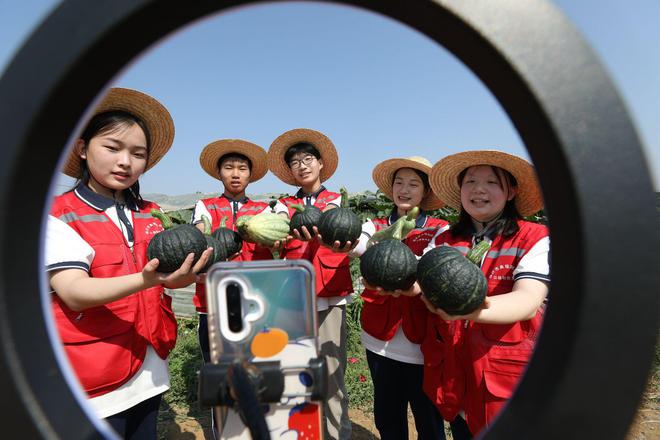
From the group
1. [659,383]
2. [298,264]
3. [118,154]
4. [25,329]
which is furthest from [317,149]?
[659,383]

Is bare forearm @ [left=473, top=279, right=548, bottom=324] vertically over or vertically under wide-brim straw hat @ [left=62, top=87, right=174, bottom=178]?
under

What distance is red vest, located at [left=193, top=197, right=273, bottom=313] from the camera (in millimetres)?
3793

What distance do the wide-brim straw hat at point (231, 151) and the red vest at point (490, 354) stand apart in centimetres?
303

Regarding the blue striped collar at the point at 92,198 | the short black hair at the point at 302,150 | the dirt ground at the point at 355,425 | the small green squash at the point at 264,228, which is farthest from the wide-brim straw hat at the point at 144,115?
the dirt ground at the point at 355,425

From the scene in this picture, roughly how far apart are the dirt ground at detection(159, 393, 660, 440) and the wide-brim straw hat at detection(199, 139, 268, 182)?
3227mm

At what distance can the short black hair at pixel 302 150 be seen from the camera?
4.09 m

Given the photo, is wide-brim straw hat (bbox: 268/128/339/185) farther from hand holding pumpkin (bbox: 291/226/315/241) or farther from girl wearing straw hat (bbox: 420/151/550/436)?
girl wearing straw hat (bbox: 420/151/550/436)

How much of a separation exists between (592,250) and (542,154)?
0.18 m

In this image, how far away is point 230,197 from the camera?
4.24 meters

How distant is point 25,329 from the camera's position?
607 mm

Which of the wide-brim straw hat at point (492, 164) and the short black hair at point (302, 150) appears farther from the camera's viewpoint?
the short black hair at point (302, 150)

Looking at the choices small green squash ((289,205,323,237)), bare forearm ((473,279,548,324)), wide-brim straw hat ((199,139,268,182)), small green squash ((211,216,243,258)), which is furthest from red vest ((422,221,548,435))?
wide-brim straw hat ((199,139,268,182))

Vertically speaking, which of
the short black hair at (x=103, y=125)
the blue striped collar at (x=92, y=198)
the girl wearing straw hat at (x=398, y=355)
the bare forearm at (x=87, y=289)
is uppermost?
the short black hair at (x=103, y=125)

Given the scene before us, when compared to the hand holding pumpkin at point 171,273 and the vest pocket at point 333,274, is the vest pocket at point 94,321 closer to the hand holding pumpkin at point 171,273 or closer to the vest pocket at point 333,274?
the hand holding pumpkin at point 171,273
